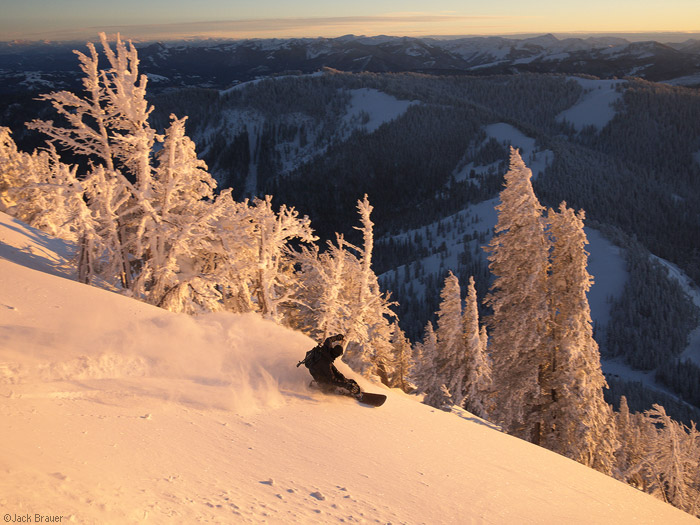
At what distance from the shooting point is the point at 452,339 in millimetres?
28875

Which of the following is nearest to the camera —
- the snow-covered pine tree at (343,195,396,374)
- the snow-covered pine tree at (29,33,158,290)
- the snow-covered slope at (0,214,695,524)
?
the snow-covered slope at (0,214,695,524)

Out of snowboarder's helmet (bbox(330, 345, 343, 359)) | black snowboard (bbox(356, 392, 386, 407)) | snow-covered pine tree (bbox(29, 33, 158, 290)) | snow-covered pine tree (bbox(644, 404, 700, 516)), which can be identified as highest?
snow-covered pine tree (bbox(29, 33, 158, 290))

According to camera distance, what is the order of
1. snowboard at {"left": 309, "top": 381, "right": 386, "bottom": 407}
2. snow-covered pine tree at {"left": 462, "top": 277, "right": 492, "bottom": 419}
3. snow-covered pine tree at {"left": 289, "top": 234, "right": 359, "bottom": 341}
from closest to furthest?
snowboard at {"left": 309, "top": 381, "right": 386, "bottom": 407} → snow-covered pine tree at {"left": 289, "top": 234, "right": 359, "bottom": 341} → snow-covered pine tree at {"left": 462, "top": 277, "right": 492, "bottom": 419}

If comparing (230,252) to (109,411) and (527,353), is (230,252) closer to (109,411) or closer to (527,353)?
(109,411)

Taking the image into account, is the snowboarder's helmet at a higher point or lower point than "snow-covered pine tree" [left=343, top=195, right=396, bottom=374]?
higher

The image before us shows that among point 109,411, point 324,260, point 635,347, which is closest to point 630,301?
point 635,347

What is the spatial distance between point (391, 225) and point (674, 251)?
99.3 metres

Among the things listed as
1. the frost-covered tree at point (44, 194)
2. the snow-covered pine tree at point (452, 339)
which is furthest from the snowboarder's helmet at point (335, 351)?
the snow-covered pine tree at point (452, 339)

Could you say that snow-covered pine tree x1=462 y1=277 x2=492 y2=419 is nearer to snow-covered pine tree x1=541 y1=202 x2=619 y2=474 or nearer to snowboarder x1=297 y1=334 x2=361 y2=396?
snow-covered pine tree x1=541 y1=202 x2=619 y2=474

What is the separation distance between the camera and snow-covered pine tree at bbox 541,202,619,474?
16.5 metres

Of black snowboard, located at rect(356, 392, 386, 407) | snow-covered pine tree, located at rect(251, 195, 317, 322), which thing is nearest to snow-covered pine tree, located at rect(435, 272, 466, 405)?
snow-covered pine tree, located at rect(251, 195, 317, 322)

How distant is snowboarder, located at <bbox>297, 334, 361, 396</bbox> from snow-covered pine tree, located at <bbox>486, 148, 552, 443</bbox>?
409 inches

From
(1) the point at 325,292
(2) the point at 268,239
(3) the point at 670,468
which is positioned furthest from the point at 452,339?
(2) the point at 268,239

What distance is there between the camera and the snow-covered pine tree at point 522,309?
17.4m
